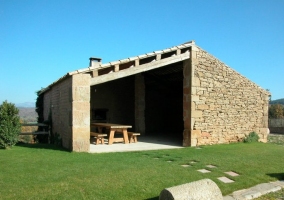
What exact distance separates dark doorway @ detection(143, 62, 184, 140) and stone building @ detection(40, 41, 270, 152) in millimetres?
71

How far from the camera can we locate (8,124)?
830cm

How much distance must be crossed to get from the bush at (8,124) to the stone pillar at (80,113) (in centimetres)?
237

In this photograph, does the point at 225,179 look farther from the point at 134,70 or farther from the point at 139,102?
the point at 139,102

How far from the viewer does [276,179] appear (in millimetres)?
5309

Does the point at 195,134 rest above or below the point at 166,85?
below

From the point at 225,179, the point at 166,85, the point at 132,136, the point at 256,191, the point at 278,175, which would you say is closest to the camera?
the point at 256,191

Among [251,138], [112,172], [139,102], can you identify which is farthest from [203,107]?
[112,172]

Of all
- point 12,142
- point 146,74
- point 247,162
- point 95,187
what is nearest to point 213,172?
point 247,162

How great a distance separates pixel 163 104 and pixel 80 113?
898 cm

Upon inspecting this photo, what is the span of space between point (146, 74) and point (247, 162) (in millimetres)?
8396

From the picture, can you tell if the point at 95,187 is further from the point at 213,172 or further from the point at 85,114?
the point at 85,114

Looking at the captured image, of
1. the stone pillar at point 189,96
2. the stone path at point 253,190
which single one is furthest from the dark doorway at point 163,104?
the stone path at point 253,190

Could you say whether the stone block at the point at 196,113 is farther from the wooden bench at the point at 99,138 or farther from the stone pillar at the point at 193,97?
the wooden bench at the point at 99,138

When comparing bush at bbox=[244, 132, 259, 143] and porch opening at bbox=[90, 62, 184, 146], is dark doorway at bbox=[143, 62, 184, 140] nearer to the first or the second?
porch opening at bbox=[90, 62, 184, 146]
